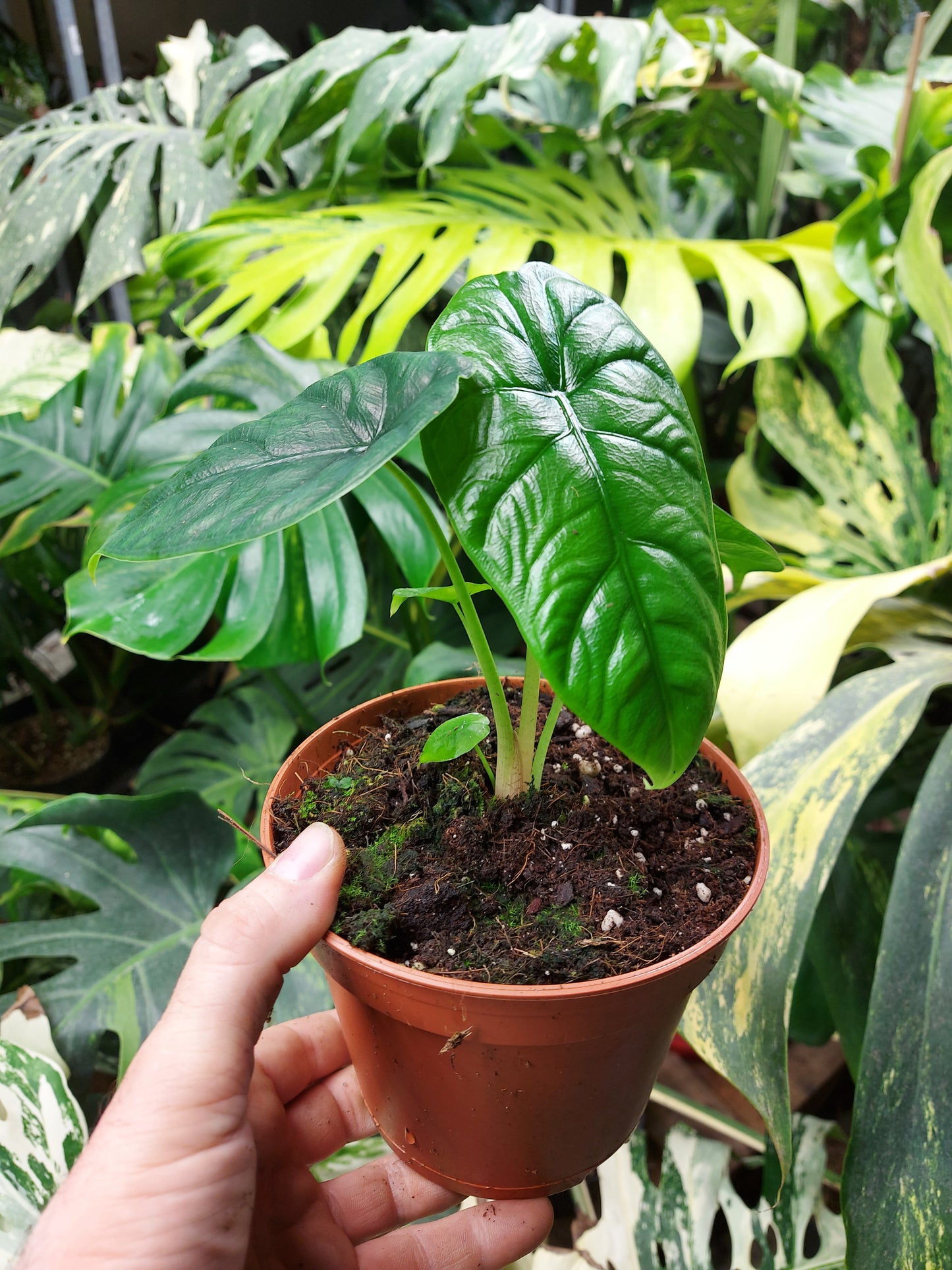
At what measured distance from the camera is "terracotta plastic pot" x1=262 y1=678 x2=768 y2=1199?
435 mm

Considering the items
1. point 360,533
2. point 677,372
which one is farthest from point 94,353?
point 677,372

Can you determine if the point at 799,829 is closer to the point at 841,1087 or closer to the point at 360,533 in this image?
the point at 360,533

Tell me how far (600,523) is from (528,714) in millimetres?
191

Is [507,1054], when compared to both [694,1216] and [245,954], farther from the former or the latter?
[694,1216]

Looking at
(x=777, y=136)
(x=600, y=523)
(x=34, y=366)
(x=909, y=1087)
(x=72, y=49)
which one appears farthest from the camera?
(x=72, y=49)

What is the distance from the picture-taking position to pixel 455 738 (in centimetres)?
48

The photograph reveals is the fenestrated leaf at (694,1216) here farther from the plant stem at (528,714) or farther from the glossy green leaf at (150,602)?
the glossy green leaf at (150,602)

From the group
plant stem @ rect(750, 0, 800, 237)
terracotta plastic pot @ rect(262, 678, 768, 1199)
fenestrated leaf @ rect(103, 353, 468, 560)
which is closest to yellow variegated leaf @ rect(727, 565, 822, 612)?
terracotta plastic pot @ rect(262, 678, 768, 1199)

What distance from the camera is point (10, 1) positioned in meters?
1.82

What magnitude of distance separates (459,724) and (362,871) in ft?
0.38

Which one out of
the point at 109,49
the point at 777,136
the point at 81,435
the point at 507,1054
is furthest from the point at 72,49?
the point at 507,1054

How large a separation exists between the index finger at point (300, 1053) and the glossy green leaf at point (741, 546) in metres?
0.56

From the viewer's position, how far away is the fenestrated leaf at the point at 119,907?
83 centimetres

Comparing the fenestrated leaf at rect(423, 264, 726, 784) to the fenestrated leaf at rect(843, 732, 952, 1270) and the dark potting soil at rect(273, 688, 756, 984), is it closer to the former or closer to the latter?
the dark potting soil at rect(273, 688, 756, 984)
